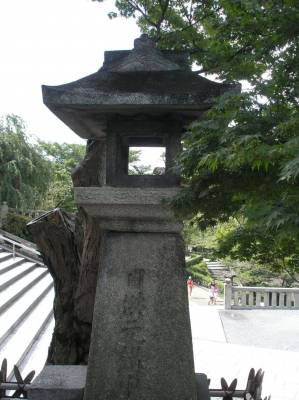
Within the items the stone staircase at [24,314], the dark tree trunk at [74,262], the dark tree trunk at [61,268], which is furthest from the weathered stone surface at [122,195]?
the stone staircase at [24,314]

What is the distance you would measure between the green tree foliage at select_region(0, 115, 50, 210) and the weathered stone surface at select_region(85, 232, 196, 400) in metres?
17.1

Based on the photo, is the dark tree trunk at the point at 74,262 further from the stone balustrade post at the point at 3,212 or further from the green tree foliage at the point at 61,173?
the stone balustrade post at the point at 3,212

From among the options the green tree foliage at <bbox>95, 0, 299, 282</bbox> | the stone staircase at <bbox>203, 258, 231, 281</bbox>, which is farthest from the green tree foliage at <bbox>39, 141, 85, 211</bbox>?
the green tree foliage at <bbox>95, 0, 299, 282</bbox>

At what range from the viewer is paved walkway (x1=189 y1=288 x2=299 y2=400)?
674 cm

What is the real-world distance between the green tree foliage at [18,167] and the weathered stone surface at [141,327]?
17139 millimetres

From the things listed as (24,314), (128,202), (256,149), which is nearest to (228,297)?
(24,314)

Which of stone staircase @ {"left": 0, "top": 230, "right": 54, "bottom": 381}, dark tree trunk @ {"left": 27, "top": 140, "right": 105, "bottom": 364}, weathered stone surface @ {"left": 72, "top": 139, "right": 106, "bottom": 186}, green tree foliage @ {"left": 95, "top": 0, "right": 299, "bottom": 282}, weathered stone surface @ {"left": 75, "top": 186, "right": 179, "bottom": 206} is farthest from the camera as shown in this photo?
stone staircase @ {"left": 0, "top": 230, "right": 54, "bottom": 381}

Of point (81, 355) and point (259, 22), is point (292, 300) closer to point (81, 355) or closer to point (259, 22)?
point (81, 355)

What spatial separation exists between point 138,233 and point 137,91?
1.15 metres

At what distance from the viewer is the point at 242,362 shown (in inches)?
315

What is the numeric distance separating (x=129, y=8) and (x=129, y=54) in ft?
10.9

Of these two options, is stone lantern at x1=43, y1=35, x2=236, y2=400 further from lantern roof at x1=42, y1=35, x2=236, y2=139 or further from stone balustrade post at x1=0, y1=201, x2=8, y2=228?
stone balustrade post at x1=0, y1=201, x2=8, y2=228

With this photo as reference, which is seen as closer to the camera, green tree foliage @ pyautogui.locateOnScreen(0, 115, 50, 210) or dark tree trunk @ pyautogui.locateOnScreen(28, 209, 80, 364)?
dark tree trunk @ pyautogui.locateOnScreen(28, 209, 80, 364)

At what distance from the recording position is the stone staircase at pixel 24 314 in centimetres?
655
